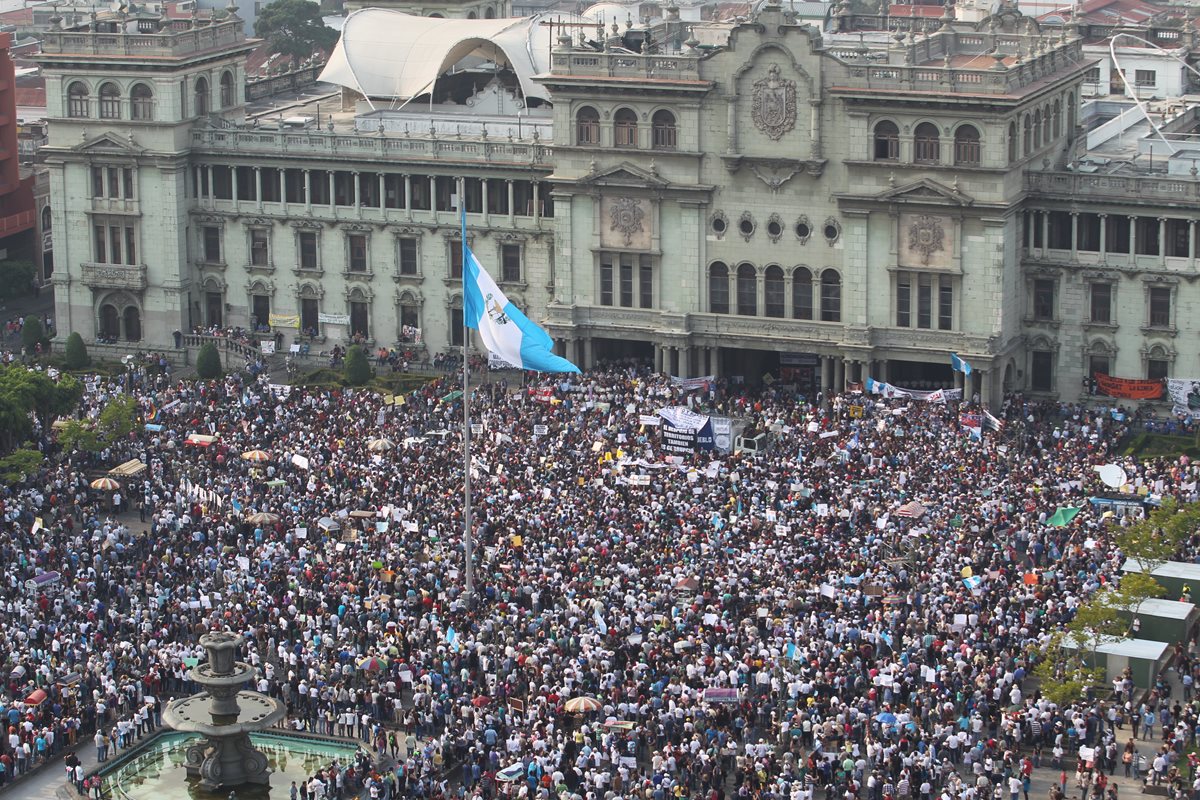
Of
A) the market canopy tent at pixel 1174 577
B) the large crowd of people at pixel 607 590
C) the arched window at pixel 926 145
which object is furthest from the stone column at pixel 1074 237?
the market canopy tent at pixel 1174 577

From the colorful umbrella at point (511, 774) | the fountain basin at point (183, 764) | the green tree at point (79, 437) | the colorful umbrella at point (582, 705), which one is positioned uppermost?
the green tree at point (79, 437)

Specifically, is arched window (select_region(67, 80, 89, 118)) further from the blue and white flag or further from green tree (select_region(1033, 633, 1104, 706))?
green tree (select_region(1033, 633, 1104, 706))

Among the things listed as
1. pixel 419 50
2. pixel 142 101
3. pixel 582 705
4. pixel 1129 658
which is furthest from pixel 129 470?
pixel 1129 658

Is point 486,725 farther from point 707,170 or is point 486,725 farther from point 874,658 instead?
point 707,170

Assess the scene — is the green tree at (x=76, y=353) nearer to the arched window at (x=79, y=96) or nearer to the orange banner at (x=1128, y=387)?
the arched window at (x=79, y=96)

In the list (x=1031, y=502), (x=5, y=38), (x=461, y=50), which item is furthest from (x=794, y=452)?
(x=5, y=38)
